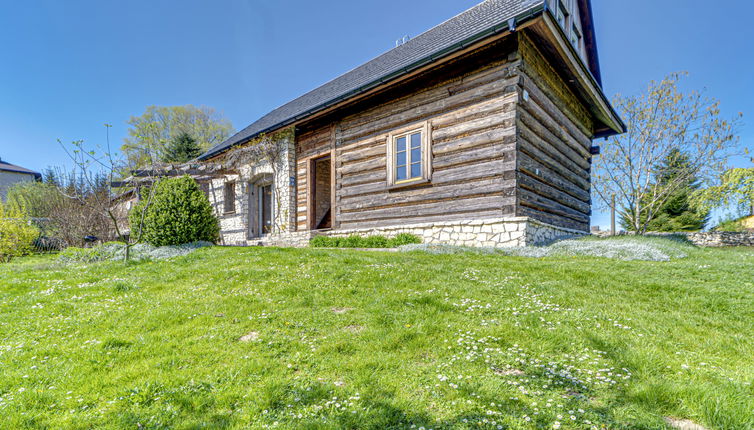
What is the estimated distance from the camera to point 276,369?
263 cm

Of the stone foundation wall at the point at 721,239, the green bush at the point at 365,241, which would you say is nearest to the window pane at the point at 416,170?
the green bush at the point at 365,241

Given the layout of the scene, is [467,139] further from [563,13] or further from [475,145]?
[563,13]

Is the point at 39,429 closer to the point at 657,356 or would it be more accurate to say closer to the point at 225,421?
the point at 225,421

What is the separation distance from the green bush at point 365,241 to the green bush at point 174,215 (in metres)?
2.97

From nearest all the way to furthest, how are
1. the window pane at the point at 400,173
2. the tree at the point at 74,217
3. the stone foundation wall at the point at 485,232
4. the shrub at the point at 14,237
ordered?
1. the stone foundation wall at the point at 485,232
2. the window pane at the point at 400,173
3. the shrub at the point at 14,237
4. the tree at the point at 74,217

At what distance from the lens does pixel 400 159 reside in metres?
9.04

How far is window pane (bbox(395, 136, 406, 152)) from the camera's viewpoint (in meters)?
8.98

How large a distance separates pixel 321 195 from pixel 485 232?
7104mm

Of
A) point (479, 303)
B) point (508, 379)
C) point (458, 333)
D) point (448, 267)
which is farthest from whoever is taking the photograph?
point (448, 267)

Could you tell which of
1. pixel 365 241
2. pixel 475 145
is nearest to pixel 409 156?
pixel 475 145

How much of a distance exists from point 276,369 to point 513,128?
255 inches

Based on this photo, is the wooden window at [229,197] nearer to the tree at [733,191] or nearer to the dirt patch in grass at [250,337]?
the dirt patch in grass at [250,337]

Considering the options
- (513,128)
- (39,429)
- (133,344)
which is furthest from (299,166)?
(39,429)

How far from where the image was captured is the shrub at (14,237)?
36.3 ft
